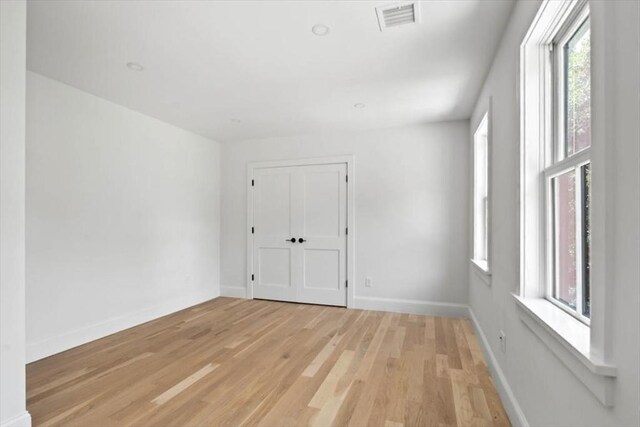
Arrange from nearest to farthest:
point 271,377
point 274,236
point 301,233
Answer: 1. point 271,377
2. point 301,233
3. point 274,236

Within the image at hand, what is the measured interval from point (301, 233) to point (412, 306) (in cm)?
181

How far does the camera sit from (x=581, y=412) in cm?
112

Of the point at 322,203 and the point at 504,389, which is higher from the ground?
the point at 322,203

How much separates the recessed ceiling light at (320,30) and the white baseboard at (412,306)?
332 cm

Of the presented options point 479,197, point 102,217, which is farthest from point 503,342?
point 102,217

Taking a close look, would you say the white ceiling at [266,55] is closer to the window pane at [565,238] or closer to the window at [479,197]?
the window at [479,197]

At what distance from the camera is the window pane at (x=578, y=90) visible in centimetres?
136

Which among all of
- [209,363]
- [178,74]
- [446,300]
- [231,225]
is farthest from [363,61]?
[231,225]

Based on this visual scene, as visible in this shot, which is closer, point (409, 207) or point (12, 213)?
point (12, 213)

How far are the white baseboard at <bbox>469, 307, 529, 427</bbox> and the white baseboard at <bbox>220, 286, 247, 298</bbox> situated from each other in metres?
3.36

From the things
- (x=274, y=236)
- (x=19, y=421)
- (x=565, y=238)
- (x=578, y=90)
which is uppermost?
(x=578, y=90)

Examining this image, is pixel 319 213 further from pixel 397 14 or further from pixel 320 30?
pixel 397 14

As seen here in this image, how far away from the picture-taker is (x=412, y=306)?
4.28m

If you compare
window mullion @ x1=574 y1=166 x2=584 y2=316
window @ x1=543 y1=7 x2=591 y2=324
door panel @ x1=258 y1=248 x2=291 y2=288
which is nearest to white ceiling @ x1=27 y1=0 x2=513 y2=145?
window @ x1=543 y1=7 x2=591 y2=324
